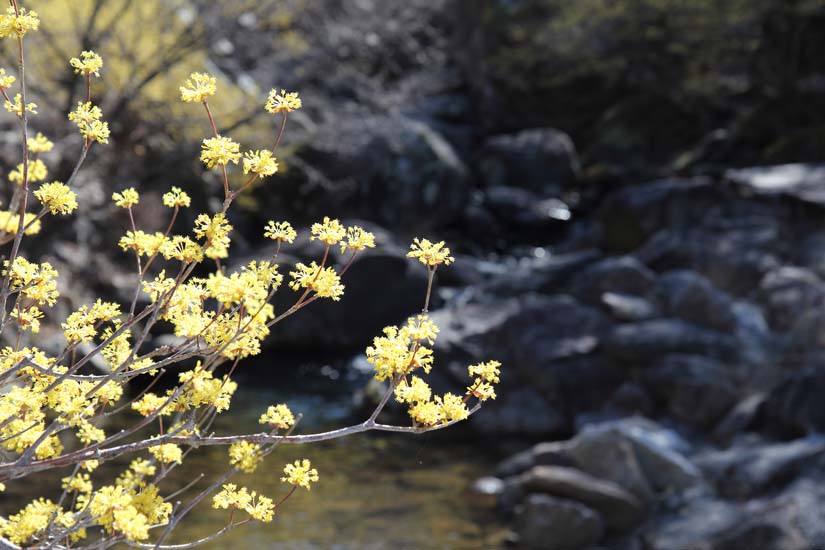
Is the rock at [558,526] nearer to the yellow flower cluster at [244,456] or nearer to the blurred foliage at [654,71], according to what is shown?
the yellow flower cluster at [244,456]

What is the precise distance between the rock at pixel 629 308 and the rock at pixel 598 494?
4491 millimetres

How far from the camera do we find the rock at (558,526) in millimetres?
8430

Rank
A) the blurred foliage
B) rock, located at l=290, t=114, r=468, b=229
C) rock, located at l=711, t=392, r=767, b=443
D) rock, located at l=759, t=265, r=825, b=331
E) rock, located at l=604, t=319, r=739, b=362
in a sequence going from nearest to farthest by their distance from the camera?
1. rock, located at l=711, t=392, r=767, b=443
2. rock, located at l=604, t=319, r=739, b=362
3. rock, located at l=759, t=265, r=825, b=331
4. rock, located at l=290, t=114, r=468, b=229
5. the blurred foliage

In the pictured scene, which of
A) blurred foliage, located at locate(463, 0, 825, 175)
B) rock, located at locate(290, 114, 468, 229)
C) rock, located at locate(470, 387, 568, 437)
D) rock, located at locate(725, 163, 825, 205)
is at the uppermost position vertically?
blurred foliage, located at locate(463, 0, 825, 175)

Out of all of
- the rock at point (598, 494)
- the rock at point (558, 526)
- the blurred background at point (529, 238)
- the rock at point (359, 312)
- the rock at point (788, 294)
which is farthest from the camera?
the rock at point (359, 312)

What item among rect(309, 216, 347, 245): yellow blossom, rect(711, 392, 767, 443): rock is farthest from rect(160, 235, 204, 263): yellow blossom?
rect(711, 392, 767, 443): rock

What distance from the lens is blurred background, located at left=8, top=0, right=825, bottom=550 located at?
29.8 ft

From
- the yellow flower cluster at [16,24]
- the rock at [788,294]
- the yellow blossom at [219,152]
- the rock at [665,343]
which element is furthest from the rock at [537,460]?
the yellow flower cluster at [16,24]

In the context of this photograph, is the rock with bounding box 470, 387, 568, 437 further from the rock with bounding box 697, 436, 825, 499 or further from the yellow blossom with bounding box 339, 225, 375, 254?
the yellow blossom with bounding box 339, 225, 375, 254

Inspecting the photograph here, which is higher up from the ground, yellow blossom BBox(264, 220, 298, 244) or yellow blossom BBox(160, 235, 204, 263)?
yellow blossom BBox(264, 220, 298, 244)

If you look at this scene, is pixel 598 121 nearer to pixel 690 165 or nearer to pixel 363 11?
pixel 690 165

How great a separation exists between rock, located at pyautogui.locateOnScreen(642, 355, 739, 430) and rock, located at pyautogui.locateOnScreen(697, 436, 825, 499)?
5.48ft

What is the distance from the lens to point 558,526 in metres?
8.49

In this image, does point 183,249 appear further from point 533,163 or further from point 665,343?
point 533,163
